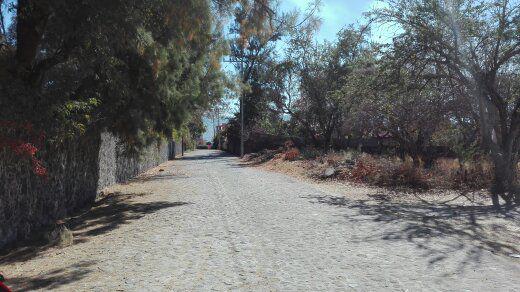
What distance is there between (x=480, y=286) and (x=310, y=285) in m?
2.00

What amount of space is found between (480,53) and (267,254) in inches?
381

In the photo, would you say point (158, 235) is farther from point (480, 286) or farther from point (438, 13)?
point (438, 13)

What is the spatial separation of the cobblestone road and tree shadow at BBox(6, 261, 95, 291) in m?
0.02

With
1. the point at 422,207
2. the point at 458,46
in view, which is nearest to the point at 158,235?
the point at 422,207

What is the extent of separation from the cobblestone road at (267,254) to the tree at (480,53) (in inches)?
193

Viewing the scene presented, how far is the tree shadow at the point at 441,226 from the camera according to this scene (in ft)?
24.6

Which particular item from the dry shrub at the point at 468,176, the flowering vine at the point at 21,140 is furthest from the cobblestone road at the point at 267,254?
the dry shrub at the point at 468,176

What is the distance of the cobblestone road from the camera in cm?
588

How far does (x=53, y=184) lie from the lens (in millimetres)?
10781

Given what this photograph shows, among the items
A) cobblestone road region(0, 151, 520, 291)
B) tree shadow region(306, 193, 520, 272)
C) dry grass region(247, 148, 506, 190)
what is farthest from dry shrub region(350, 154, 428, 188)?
cobblestone road region(0, 151, 520, 291)

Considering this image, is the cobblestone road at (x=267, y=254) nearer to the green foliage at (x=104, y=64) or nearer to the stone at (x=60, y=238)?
the stone at (x=60, y=238)

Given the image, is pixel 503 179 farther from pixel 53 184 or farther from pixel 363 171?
pixel 53 184

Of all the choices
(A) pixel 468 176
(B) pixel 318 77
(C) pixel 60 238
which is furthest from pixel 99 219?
(B) pixel 318 77

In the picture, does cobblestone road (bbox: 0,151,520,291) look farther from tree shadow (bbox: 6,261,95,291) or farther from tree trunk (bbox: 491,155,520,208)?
tree trunk (bbox: 491,155,520,208)
